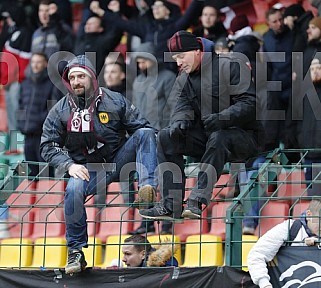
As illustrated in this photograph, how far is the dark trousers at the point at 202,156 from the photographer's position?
9.21m

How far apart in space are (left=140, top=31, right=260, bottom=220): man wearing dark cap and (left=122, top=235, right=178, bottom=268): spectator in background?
0.35 meters

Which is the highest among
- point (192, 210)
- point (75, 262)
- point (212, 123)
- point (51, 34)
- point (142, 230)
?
point (51, 34)

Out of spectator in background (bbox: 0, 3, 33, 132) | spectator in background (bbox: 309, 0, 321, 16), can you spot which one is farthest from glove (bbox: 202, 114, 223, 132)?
spectator in background (bbox: 0, 3, 33, 132)

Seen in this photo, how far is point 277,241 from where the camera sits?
28.8ft

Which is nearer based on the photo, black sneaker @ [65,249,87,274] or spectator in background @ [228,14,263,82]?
black sneaker @ [65,249,87,274]

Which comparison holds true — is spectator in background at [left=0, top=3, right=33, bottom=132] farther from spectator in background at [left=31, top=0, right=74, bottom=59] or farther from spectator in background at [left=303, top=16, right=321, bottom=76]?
spectator in background at [left=303, top=16, right=321, bottom=76]

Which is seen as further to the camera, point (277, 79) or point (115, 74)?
point (115, 74)

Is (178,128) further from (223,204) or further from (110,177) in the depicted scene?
(223,204)

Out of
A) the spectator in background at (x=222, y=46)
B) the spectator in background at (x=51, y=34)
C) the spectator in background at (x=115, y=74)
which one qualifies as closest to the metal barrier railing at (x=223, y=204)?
the spectator in background at (x=115, y=74)

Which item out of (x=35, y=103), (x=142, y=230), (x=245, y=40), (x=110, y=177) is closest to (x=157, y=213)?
(x=110, y=177)

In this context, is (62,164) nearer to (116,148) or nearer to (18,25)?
(116,148)

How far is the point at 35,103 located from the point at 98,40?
100 cm

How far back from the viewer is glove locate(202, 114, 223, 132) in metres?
9.19

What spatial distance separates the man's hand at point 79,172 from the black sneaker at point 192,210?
89cm
